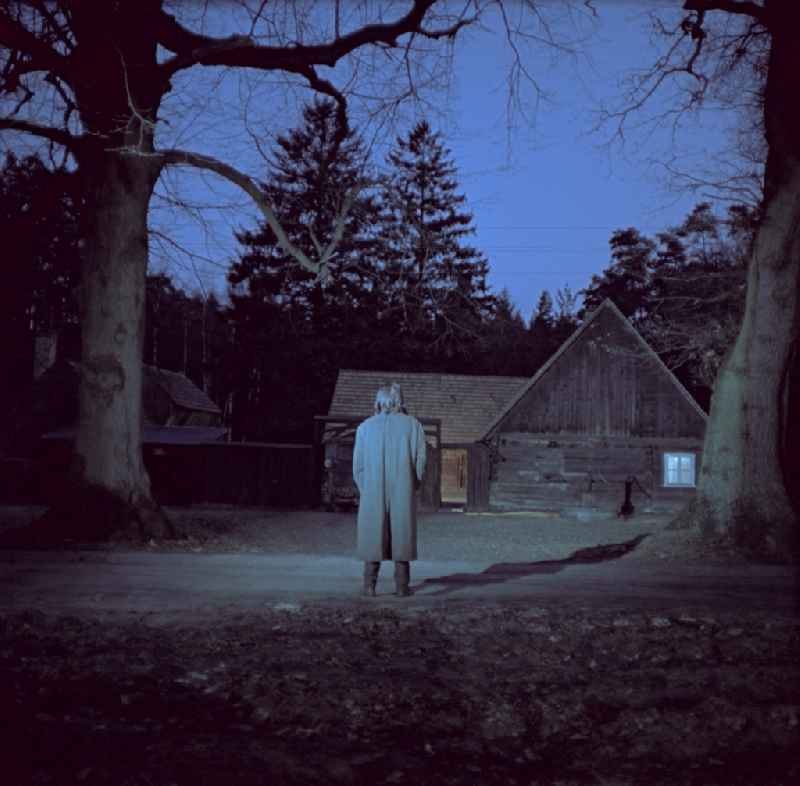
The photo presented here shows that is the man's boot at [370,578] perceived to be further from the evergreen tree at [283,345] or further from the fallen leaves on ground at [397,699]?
the evergreen tree at [283,345]

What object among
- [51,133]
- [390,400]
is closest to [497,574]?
[390,400]

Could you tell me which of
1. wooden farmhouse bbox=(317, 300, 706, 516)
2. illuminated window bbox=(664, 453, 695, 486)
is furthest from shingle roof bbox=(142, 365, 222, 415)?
illuminated window bbox=(664, 453, 695, 486)

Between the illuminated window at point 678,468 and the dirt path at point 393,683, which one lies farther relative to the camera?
the illuminated window at point 678,468

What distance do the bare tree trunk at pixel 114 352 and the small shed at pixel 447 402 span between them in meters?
24.4

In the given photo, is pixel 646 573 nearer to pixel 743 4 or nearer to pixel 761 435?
pixel 761 435

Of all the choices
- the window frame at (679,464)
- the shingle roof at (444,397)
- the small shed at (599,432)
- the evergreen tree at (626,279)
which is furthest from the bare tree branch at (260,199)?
the evergreen tree at (626,279)

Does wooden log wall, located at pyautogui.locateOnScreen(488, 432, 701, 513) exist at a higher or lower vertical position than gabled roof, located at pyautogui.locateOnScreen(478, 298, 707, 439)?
lower

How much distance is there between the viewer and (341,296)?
121 feet

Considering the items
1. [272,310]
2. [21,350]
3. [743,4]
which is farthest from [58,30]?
[21,350]

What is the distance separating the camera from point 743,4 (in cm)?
1320

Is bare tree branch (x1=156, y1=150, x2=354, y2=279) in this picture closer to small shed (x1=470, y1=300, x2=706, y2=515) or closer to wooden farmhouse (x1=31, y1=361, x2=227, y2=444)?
wooden farmhouse (x1=31, y1=361, x2=227, y2=444)

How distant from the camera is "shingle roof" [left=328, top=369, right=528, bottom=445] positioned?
40.2 meters

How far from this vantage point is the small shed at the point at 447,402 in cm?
4006

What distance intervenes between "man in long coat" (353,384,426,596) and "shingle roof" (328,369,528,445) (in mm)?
30765
